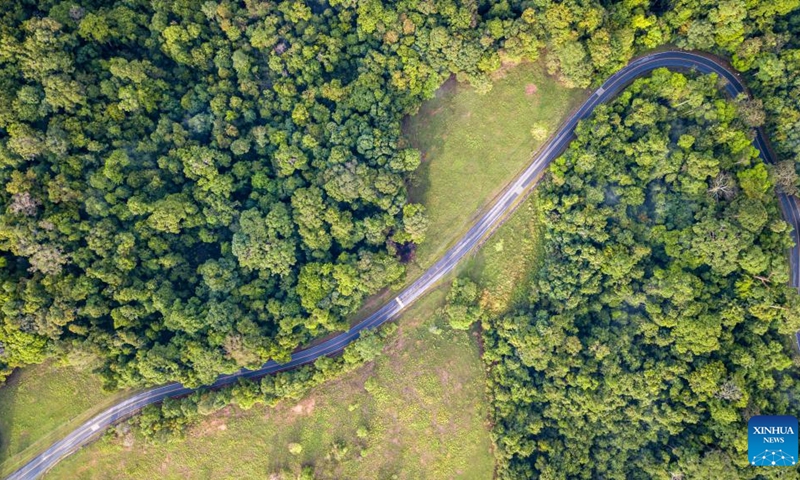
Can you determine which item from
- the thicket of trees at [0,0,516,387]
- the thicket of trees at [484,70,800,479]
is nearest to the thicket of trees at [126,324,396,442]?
the thicket of trees at [0,0,516,387]

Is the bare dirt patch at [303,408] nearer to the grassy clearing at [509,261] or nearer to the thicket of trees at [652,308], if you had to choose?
the thicket of trees at [652,308]

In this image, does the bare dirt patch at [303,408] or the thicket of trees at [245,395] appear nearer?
the thicket of trees at [245,395]

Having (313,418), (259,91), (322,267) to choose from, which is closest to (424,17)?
(259,91)

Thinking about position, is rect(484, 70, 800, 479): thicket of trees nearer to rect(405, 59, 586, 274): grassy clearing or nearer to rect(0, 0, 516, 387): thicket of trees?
rect(405, 59, 586, 274): grassy clearing

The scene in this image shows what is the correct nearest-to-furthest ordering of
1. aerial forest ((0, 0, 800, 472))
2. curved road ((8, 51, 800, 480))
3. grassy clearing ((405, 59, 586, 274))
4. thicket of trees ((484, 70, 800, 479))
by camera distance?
1. thicket of trees ((484, 70, 800, 479))
2. aerial forest ((0, 0, 800, 472))
3. curved road ((8, 51, 800, 480))
4. grassy clearing ((405, 59, 586, 274))

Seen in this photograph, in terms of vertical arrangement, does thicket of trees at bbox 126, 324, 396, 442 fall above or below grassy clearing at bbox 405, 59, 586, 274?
below

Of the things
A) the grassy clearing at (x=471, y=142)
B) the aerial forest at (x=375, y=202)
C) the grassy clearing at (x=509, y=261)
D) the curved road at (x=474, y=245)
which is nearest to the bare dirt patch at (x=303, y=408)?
the curved road at (x=474, y=245)

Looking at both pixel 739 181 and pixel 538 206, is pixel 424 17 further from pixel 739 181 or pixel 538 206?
pixel 739 181
